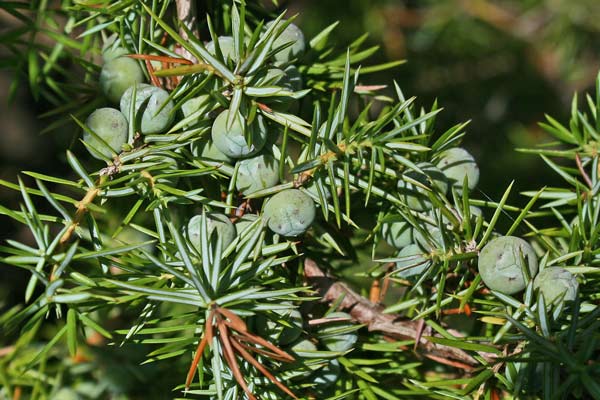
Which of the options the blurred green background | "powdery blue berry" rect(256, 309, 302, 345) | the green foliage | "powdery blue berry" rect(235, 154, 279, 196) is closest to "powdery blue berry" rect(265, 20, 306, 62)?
the green foliage

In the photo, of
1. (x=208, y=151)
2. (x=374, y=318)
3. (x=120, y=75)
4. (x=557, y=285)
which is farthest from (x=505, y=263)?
(x=120, y=75)

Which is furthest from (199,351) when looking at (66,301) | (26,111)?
(26,111)

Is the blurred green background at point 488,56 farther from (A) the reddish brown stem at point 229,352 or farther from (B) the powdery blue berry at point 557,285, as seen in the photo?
(A) the reddish brown stem at point 229,352

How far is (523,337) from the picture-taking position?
497mm

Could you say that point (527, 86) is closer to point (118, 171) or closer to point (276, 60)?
point (276, 60)

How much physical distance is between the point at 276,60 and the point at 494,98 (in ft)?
3.90

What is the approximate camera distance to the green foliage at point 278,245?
48cm

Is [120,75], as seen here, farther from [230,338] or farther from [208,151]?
[230,338]

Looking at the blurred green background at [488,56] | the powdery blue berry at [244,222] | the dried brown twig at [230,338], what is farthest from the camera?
the blurred green background at [488,56]

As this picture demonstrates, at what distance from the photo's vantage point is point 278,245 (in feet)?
1.73

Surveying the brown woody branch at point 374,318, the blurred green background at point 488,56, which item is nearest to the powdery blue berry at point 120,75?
the brown woody branch at point 374,318

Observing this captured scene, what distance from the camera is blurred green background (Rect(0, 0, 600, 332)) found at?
4.99 ft

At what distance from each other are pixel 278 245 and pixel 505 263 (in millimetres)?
191

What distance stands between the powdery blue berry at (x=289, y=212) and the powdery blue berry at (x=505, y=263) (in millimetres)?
155
